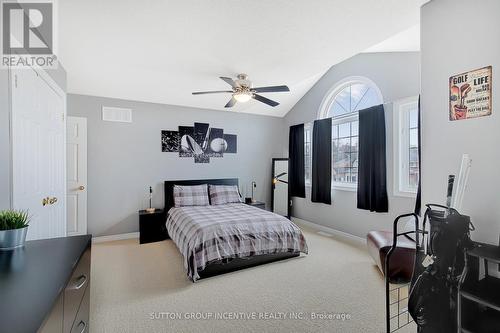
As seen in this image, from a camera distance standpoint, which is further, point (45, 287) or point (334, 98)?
point (334, 98)

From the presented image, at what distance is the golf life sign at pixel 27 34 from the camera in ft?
5.29

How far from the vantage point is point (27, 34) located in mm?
1897

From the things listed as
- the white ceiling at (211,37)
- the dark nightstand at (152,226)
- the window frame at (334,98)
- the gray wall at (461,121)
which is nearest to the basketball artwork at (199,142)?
the white ceiling at (211,37)

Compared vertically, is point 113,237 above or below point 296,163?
below

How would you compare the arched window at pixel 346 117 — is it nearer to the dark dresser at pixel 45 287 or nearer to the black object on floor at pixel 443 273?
the black object on floor at pixel 443 273

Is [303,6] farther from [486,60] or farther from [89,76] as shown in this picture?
[89,76]

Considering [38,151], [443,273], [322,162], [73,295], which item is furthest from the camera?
[322,162]

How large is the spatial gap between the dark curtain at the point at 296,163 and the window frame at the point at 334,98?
0.63 meters

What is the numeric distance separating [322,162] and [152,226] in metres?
3.27

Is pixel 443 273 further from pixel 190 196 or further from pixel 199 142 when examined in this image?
pixel 199 142

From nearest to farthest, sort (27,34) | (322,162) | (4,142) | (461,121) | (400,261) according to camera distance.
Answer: (4,142)
(461,121)
(27,34)
(400,261)
(322,162)

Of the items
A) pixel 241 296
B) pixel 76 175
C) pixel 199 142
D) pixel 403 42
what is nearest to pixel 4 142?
pixel 241 296

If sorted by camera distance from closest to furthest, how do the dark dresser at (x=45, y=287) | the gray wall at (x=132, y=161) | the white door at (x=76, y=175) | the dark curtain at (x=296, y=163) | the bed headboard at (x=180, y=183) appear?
1. the dark dresser at (x=45, y=287)
2. the white door at (x=76, y=175)
3. the gray wall at (x=132, y=161)
4. the bed headboard at (x=180, y=183)
5. the dark curtain at (x=296, y=163)

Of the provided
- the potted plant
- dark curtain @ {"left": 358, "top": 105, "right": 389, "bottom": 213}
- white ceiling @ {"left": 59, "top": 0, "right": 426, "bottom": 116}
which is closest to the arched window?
dark curtain @ {"left": 358, "top": 105, "right": 389, "bottom": 213}
